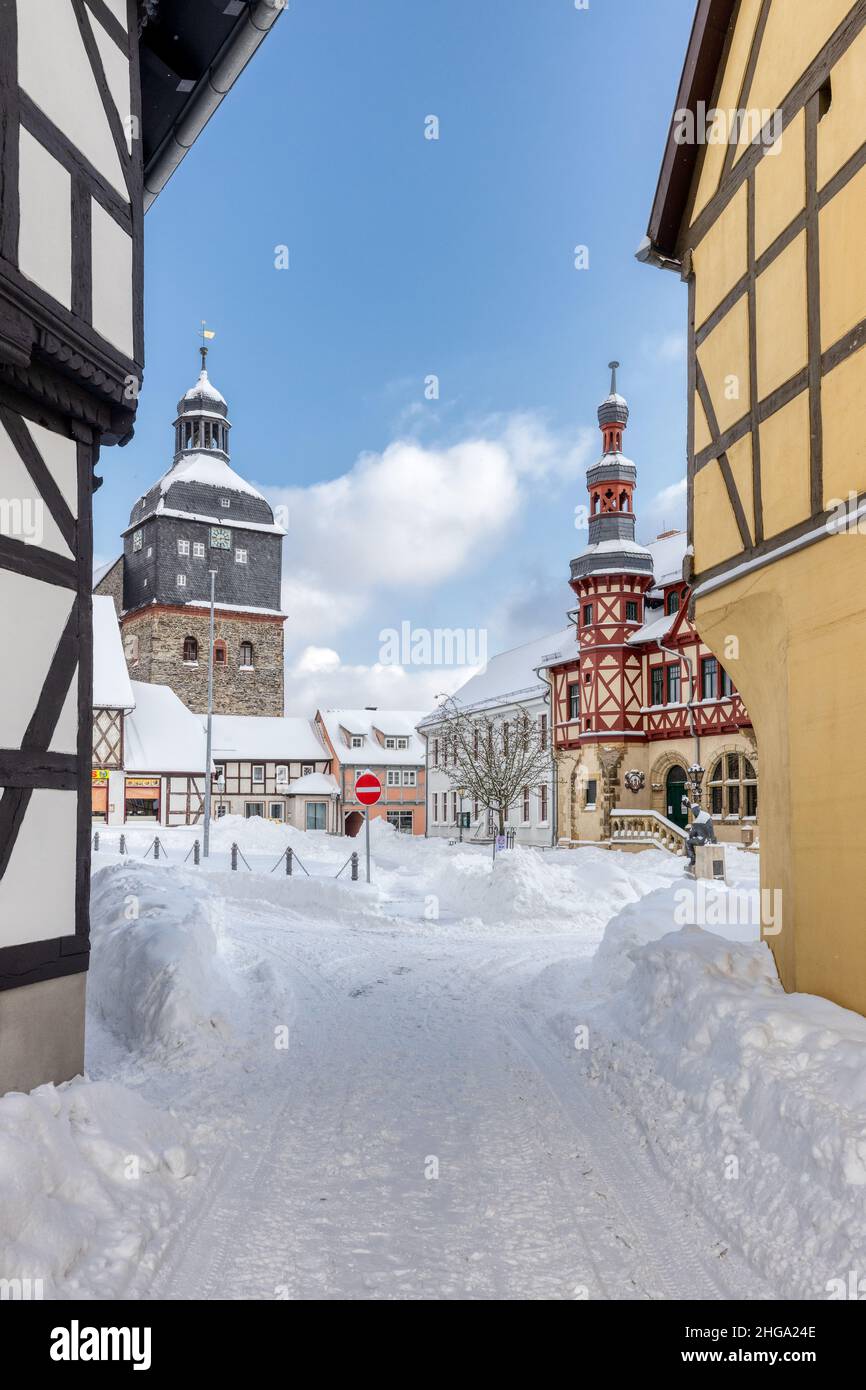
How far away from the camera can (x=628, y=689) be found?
1243 inches

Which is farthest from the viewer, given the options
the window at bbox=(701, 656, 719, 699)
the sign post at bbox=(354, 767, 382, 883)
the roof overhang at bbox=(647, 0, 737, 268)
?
the window at bbox=(701, 656, 719, 699)

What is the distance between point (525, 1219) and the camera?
4.41 m

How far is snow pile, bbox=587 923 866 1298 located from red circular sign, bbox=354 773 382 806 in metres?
9.54

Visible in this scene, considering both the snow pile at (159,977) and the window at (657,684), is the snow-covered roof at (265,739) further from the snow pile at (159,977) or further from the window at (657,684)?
the snow pile at (159,977)

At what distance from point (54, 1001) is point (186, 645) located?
49.0 metres

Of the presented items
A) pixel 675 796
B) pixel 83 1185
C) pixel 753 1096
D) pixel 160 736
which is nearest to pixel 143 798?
pixel 160 736

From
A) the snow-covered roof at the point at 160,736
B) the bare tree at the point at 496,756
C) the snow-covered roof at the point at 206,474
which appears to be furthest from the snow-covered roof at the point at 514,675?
the snow-covered roof at the point at 206,474

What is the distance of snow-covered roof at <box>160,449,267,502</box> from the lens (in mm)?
55500

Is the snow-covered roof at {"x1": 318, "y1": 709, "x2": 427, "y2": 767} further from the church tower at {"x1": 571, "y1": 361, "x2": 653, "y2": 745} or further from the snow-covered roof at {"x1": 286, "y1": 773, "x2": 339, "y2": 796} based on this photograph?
the church tower at {"x1": 571, "y1": 361, "x2": 653, "y2": 745}

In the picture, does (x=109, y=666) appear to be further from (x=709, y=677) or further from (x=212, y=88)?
(x=212, y=88)

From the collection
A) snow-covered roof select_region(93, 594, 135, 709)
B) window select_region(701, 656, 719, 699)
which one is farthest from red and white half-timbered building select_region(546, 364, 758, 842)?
snow-covered roof select_region(93, 594, 135, 709)
